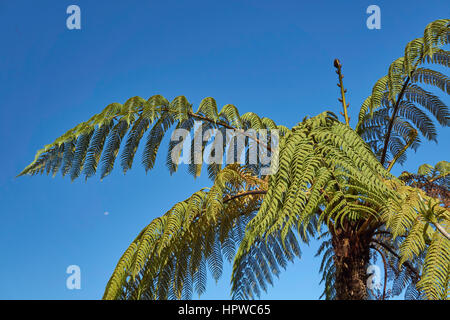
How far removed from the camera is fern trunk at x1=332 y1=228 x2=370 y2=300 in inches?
158

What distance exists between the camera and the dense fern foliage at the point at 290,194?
12.3 feet

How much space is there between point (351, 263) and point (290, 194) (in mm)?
890

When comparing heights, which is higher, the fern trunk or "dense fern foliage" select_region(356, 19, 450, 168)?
"dense fern foliage" select_region(356, 19, 450, 168)

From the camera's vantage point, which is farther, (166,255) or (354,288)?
(166,255)

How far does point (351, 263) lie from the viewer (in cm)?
411

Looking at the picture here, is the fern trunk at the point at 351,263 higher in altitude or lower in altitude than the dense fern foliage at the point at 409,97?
lower

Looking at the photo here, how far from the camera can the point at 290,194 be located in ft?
12.5

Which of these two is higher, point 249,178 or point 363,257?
point 249,178

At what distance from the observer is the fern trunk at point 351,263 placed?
402 cm
